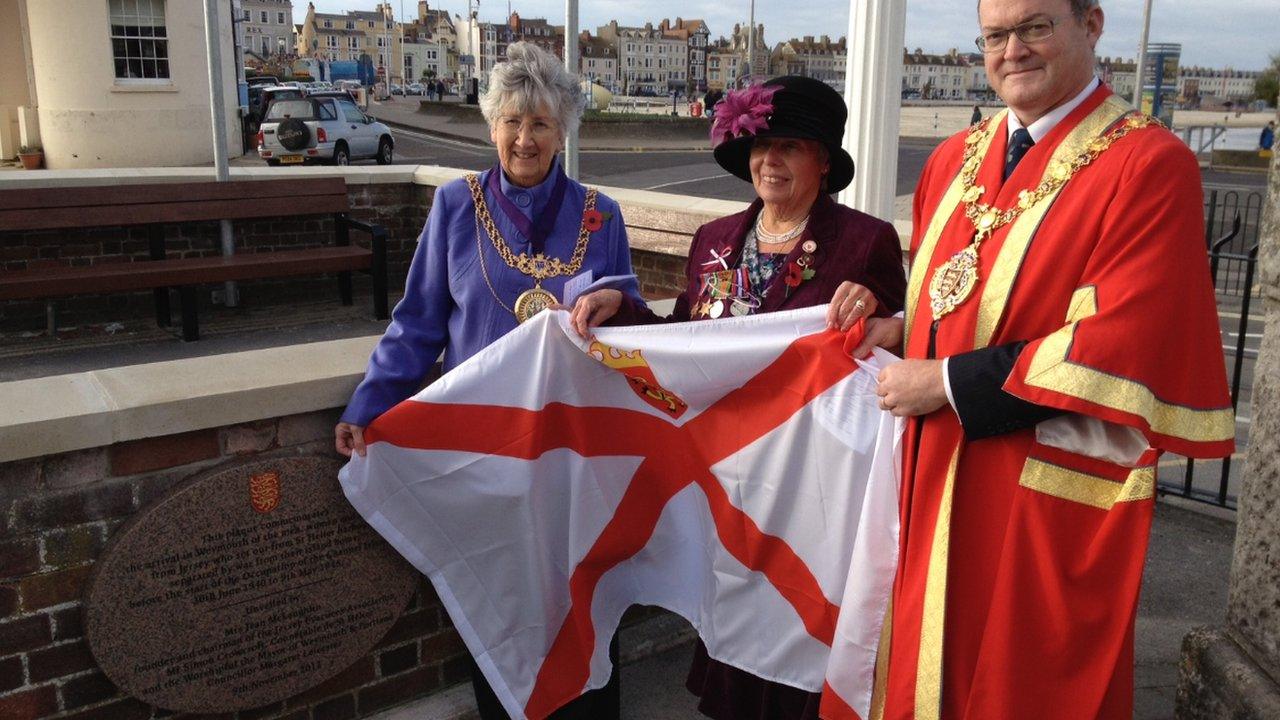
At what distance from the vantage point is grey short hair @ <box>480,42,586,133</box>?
9.40 feet

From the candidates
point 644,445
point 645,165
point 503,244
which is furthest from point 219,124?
point 645,165

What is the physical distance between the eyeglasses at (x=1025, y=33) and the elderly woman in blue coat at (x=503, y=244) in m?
1.19

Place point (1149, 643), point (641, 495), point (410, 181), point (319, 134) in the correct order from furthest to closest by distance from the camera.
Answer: point (319, 134) → point (410, 181) → point (1149, 643) → point (641, 495)

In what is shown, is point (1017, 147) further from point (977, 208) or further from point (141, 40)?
point (141, 40)

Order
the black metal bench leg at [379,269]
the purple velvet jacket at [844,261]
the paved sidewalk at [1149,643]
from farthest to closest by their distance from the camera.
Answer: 1. the black metal bench leg at [379,269]
2. the paved sidewalk at [1149,643]
3. the purple velvet jacket at [844,261]

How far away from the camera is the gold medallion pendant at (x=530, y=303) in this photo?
2.95 meters

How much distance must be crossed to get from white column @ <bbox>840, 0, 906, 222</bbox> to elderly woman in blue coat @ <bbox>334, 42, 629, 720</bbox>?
146cm

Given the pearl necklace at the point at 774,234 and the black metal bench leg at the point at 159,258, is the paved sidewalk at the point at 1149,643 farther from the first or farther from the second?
the black metal bench leg at the point at 159,258

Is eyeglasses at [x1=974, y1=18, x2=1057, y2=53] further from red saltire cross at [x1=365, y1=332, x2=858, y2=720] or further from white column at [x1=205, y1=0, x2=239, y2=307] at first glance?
white column at [x1=205, y1=0, x2=239, y2=307]

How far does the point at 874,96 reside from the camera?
13.3 ft

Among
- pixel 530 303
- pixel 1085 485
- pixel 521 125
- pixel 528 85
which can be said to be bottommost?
pixel 1085 485

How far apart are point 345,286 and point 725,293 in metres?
6.56

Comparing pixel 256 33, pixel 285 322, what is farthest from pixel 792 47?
pixel 285 322

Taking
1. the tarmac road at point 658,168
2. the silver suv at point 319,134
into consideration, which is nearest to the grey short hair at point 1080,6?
the tarmac road at point 658,168
